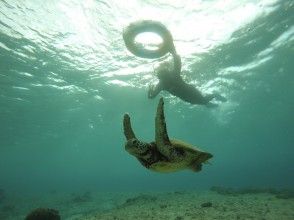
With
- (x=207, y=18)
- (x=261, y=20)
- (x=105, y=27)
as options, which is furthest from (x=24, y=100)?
(x=261, y=20)

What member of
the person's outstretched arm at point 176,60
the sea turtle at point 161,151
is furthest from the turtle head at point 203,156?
the person's outstretched arm at point 176,60

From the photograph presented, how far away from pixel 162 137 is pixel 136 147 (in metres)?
0.30

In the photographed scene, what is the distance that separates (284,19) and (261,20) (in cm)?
176

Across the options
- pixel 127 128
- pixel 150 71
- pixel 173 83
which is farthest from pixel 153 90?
pixel 150 71

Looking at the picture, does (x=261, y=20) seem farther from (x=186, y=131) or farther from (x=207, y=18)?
(x=186, y=131)

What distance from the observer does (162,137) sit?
2.89m

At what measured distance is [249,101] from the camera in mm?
41625

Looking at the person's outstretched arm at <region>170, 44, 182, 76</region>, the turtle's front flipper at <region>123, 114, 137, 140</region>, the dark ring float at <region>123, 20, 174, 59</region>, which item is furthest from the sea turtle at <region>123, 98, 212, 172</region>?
the dark ring float at <region>123, 20, 174, 59</region>

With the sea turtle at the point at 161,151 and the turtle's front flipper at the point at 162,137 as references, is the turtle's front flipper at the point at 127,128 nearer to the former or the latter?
the sea turtle at the point at 161,151

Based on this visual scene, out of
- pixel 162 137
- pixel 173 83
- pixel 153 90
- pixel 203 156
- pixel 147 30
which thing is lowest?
pixel 162 137

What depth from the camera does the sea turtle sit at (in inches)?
111

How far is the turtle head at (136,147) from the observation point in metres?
2.80

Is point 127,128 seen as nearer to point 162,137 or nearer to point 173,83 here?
point 162,137

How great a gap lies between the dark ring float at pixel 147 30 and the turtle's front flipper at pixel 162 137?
24.9ft
